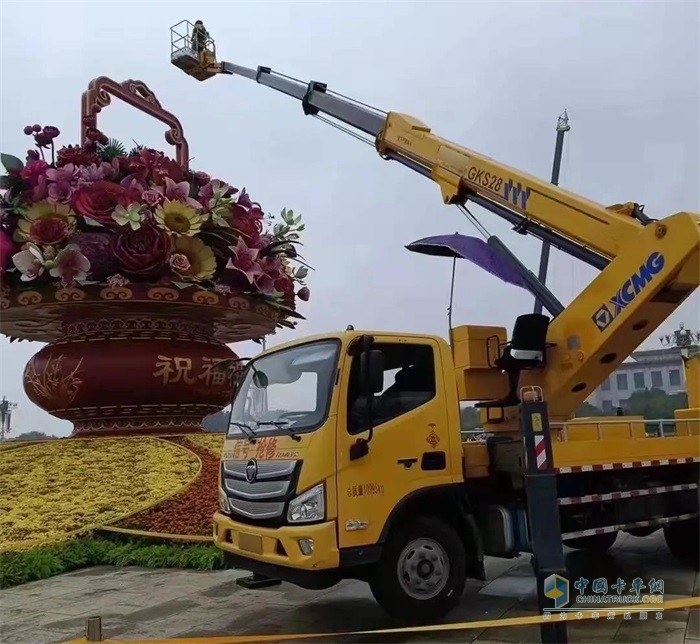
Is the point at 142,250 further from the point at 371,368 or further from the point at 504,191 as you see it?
the point at 371,368

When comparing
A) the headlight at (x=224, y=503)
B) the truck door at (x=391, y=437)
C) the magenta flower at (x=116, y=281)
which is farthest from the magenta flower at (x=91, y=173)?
the truck door at (x=391, y=437)

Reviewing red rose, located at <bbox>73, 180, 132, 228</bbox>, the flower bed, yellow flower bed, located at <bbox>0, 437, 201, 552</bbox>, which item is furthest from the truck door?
red rose, located at <bbox>73, 180, 132, 228</bbox>

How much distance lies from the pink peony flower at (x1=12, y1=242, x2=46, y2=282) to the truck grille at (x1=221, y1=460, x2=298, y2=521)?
8656mm

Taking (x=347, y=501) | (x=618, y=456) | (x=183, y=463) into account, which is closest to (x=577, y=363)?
(x=618, y=456)

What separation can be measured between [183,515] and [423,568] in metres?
5.29

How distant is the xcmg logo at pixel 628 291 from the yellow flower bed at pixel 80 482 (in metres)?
7.11

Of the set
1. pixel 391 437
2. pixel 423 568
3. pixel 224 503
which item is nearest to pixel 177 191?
pixel 224 503

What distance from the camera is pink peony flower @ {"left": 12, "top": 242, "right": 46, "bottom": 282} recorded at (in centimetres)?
1298

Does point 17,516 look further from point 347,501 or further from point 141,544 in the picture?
point 347,501

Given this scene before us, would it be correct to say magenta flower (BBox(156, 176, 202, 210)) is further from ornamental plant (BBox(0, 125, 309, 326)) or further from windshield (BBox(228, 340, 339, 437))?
windshield (BBox(228, 340, 339, 437))

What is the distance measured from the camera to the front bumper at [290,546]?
5102 mm

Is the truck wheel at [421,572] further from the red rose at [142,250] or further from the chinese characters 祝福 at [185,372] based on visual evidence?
the red rose at [142,250]

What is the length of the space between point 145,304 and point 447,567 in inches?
379

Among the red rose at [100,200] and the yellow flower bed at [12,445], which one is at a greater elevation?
the red rose at [100,200]
